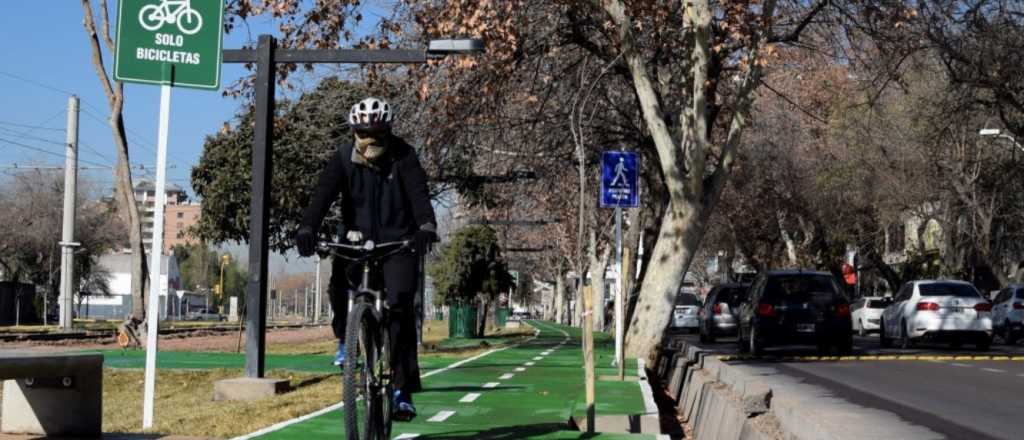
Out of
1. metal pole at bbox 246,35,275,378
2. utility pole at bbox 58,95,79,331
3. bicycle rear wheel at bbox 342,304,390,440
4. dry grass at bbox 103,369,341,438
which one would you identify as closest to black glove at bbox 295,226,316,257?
bicycle rear wheel at bbox 342,304,390,440

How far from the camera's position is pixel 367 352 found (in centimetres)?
717

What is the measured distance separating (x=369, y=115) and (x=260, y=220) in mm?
5986

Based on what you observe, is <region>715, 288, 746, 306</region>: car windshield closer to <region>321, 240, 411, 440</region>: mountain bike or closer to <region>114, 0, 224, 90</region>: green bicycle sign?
<region>114, 0, 224, 90</region>: green bicycle sign

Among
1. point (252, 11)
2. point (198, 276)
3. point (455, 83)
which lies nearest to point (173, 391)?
point (252, 11)

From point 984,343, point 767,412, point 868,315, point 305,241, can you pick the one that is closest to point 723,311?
point 984,343

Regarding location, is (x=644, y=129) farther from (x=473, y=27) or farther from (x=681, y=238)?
(x=473, y=27)

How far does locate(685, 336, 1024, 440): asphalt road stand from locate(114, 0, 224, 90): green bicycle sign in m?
6.70

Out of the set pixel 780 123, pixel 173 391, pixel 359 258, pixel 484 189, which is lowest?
pixel 173 391

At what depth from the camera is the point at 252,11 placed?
714 inches

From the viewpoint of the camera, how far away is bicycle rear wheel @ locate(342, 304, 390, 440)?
22.8 feet

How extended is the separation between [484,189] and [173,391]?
55.5ft

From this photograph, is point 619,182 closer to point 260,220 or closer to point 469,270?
point 260,220

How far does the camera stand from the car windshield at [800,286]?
2561 centimetres

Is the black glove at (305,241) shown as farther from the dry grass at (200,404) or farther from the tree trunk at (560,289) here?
the tree trunk at (560,289)
